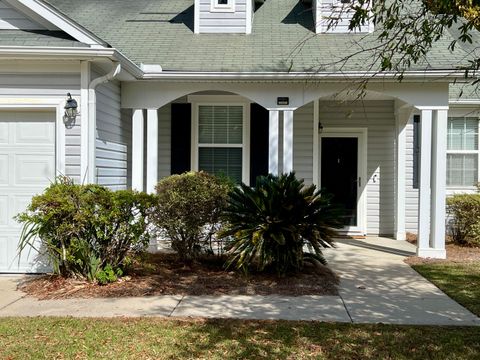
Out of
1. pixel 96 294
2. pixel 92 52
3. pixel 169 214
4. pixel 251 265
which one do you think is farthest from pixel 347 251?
pixel 92 52

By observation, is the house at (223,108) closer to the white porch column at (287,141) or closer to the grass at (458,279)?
the white porch column at (287,141)

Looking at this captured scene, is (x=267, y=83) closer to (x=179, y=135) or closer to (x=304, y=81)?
(x=304, y=81)

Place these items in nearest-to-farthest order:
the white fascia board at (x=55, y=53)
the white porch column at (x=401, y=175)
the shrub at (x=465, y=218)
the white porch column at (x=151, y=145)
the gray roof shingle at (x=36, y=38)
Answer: the white fascia board at (x=55, y=53)
the gray roof shingle at (x=36, y=38)
the white porch column at (x=151, y=145)
the shrub at (x=465, y=218)
the white porch column at (x=401, y=175)

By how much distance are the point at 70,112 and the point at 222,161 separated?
4012mm

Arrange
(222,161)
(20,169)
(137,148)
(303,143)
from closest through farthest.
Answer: (20,169), (137,148), (222,161), (303,143)

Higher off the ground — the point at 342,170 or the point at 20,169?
the point at 342,170

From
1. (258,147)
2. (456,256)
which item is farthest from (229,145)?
(456,256)

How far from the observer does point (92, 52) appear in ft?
22.8

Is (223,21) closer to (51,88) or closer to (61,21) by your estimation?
(61,21)

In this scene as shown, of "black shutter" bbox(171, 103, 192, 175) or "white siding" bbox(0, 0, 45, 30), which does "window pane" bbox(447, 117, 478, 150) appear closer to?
"black shutter" bbox(171, 103, 192, 175)

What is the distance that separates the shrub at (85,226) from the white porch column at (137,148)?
2.11m

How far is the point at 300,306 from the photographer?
5793 millimetres

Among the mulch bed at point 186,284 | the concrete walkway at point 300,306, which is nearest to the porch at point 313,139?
the mulch bed at point 186,284

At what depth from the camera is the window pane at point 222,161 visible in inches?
413
